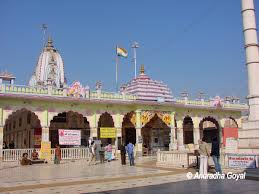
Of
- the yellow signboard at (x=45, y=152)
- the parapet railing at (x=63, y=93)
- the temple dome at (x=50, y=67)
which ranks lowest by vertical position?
the yellow signboard at (x=45, y=152)

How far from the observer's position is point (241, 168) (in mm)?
12883

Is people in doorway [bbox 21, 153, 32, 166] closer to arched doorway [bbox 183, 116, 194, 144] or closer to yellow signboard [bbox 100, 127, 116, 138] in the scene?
yellow signboard [bbox 100, 127, 116, 138]

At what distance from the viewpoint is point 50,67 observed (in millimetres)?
39250

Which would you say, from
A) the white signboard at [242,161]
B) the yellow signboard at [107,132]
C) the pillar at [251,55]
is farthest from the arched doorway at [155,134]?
the white signboard at [242,161]

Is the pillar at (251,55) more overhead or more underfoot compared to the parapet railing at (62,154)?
more overhead

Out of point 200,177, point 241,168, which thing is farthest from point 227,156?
point 200,177

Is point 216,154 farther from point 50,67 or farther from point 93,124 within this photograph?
point 50,67

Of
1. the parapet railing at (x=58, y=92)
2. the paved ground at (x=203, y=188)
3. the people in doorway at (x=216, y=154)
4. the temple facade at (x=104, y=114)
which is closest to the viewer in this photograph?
the paved ground at (x=203, y=188)

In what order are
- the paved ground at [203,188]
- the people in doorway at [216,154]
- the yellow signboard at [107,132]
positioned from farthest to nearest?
the yellow signboard at [107,132], the people in doorway at [216,154], the paved ground at [203,188]

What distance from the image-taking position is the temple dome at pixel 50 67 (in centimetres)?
3884

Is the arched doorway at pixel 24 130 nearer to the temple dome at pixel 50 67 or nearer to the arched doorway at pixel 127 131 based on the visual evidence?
the temple dome at pixel 50 67

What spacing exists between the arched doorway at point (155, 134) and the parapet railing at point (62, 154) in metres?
8.99

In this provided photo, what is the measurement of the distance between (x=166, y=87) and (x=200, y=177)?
3103 centimetres

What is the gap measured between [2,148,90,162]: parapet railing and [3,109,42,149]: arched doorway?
3916mm
